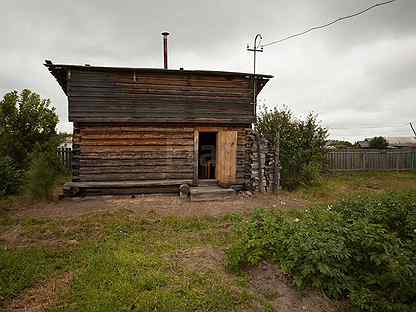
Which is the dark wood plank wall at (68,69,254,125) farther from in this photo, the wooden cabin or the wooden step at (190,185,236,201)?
the wooden step at (190,185,236,201)

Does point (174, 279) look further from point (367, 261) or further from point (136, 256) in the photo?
point (367, 261)

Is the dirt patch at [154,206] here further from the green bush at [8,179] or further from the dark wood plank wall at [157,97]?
the dark wood plank wall at [157,97]

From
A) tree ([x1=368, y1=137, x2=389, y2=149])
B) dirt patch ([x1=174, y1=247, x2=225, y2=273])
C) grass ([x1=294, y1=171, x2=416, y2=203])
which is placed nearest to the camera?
dirt patch ([x1=174, y1=247, x2=225, y2=273])

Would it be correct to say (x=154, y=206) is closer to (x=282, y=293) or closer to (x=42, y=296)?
(x=42, y=296)

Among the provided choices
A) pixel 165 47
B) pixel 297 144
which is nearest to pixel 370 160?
pixel 297 144

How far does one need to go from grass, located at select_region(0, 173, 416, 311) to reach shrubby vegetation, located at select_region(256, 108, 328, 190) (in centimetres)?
708

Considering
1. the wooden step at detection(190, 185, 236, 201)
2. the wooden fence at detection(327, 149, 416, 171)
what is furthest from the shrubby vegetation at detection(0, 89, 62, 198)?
the wooden fence at detection(327, 149, 416, 171)

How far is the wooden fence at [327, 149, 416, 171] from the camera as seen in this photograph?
65.1ft

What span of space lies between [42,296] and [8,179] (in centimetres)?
937

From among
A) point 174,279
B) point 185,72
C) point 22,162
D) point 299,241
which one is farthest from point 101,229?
point 22,162

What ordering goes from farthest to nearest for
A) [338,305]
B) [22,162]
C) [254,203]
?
1. [22,162]
2. [254,203]
3. [338,305]

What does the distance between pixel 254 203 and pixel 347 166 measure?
→ 1273 cm

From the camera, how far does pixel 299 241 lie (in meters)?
4.14

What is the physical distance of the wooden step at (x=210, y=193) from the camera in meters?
10.9
